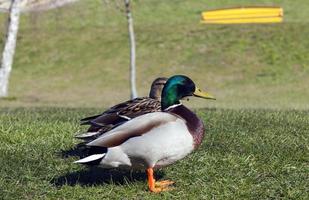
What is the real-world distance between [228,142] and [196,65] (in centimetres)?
2346

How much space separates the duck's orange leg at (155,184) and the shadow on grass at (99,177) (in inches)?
12.8

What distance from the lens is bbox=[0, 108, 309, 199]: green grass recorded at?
22.2ft

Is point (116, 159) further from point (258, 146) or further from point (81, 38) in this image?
point (81, 38)

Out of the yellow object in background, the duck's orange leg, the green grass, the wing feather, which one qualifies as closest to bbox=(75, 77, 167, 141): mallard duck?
the wing feather

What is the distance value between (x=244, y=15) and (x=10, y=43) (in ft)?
60.6

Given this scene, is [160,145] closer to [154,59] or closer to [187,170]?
[187,170]

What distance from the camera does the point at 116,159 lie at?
21.1 ft

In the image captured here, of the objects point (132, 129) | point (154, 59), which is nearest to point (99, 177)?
point (132, 129)

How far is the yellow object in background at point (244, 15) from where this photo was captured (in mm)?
40969

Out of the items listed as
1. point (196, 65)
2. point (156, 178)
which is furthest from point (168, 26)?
point (156, 178)

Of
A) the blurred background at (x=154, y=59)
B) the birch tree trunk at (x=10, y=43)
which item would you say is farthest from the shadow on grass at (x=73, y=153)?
the birch tree trunk at (x=10, y=43)

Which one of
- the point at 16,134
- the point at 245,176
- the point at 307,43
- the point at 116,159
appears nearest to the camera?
the point at 116,159

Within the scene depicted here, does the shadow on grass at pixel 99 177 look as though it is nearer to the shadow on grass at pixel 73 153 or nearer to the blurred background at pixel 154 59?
the shadow on grass at pixel 73 153

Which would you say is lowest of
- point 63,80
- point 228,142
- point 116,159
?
point 63,80
